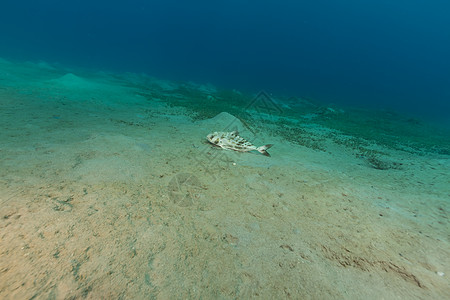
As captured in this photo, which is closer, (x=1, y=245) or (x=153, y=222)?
(x=1, y=245)

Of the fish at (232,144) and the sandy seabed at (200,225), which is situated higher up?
the sandy seabed at (200,225)

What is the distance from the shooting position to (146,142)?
5016 mm

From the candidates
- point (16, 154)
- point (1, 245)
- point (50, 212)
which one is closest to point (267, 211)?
point (50, 212)

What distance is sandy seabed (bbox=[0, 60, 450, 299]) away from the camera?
1.85 meters

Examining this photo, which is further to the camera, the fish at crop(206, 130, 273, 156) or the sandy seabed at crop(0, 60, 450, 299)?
the fish at crop(206, 130, 273, 156)

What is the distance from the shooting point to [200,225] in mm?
2625

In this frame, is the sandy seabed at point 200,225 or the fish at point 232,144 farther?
the fish at point 232,144

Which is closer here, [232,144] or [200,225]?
[200,225]

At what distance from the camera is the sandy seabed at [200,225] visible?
1.85 metres

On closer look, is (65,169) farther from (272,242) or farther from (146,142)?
(272,242)

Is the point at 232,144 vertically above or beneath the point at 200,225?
beneath

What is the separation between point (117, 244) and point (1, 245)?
3.10 feet

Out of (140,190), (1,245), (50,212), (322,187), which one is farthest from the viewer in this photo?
(322,187)

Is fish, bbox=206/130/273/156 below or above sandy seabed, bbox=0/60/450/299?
below
